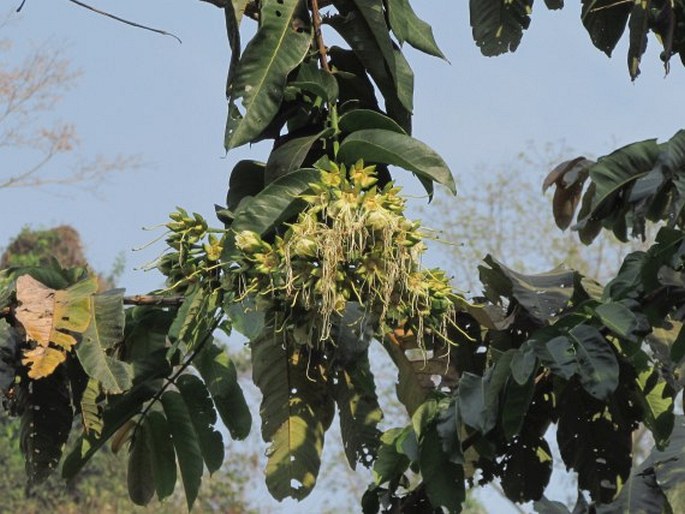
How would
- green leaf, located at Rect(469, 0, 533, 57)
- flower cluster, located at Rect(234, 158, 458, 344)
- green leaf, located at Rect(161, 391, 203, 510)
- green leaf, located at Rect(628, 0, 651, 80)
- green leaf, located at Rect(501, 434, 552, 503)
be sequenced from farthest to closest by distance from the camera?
green leaf, located at Rect(469, 0, 533, 57), green leaf, located at Rect(628, 0, 651, 80), green leaf, located at Rect(161, 391, 203, 510), green leaf, located at Rect(501, 434, 552, 503), flower cluster, located at Rect(234, 158, 458, 344)

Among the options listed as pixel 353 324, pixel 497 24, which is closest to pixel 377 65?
pixel 497 24

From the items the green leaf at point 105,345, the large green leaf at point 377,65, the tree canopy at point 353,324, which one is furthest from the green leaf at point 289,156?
the green leaf at point 105,345

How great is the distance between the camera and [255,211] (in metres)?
2.03

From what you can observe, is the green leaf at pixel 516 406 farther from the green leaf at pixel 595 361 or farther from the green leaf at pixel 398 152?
the green leaf at pixel 398 152

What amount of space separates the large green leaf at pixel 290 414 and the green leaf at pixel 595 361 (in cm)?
Result: 55

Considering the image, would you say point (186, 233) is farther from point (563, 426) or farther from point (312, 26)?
point (563, 426)

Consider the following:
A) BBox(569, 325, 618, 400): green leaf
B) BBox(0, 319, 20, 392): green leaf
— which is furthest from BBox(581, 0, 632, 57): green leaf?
BBox(0, 319, 20, 392): green leaf

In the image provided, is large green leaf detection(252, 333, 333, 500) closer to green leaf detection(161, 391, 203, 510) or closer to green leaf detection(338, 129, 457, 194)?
green leaf detection(161, 391, 203, 510)

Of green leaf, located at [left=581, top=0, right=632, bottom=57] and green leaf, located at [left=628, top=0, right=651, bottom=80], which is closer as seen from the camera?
green leaf, located at [left=628, top=0, right=651, bottom=80]

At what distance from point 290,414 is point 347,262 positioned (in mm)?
598

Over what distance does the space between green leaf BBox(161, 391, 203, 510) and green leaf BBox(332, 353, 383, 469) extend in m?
0.29

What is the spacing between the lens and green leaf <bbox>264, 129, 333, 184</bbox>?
2172mm

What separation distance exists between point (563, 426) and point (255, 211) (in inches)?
27.8

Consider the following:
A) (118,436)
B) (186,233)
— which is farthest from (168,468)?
(186,233)
